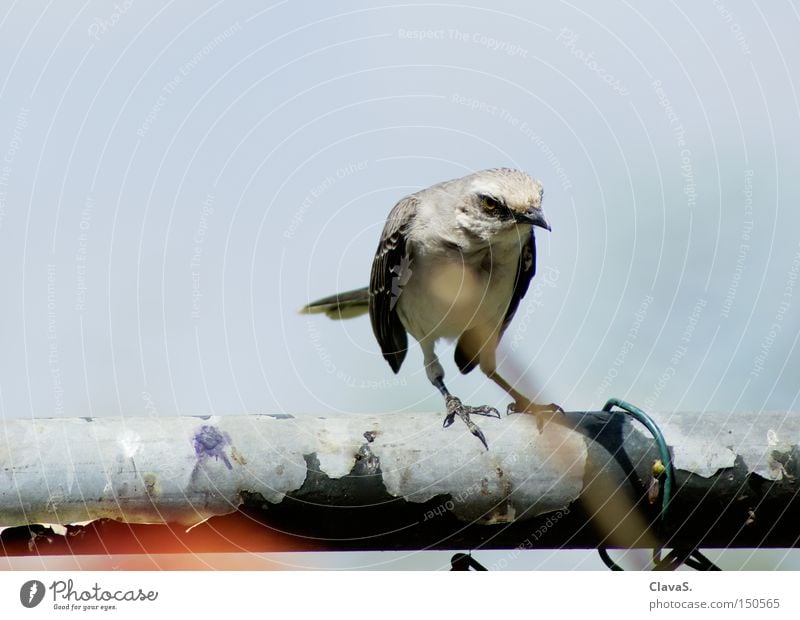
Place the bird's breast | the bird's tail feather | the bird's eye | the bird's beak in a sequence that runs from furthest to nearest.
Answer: the bird's tail feather → the bird's breast → the bird's eye → the bird's beak

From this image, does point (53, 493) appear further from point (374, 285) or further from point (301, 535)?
point (374, 285)

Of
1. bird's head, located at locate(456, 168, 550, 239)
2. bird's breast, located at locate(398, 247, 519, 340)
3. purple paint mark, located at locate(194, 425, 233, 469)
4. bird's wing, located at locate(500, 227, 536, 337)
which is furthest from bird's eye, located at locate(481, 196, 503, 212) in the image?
purple paint mark, located at locate(194, 425, 233, 469)

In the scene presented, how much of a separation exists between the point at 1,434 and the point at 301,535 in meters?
1.01

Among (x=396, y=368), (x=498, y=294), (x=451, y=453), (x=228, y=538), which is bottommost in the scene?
(x=228, y=538)

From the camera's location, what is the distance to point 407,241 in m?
6.67

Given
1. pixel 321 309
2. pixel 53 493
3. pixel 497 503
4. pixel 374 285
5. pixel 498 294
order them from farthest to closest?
1. pixel 321 309
2. pixel 374 285
3. pixel 498 294
4. pixel 497 503
5. pixel 53 493

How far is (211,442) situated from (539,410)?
162 cm

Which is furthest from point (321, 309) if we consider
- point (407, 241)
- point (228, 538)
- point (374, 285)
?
point (228, 538)

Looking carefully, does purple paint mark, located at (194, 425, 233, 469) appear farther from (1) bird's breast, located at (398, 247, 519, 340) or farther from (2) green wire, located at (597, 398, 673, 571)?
(1) bird's breast, located at (398, 247, 519, 340)

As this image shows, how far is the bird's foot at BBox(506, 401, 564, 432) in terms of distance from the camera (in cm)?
331

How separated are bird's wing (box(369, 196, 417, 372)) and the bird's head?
2.25ft

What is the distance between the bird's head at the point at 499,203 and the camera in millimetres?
5688

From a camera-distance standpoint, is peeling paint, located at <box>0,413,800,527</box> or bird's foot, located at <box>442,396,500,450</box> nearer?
peeling paint, located at <box>0,413,800,527</box>

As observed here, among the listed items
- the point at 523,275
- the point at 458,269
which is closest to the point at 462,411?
the point at 458,269
